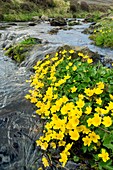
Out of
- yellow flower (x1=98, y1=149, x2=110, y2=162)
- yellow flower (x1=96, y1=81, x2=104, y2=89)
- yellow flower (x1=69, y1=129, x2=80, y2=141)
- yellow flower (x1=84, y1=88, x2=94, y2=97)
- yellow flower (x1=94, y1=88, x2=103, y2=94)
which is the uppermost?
yellow flower (x1=96, y1=81, x2=104, y2=89)

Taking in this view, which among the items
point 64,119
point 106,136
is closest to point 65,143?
point 64,119

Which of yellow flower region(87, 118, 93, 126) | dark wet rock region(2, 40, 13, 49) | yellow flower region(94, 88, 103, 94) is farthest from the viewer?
dark wet rock region(2, 40, 13, 49)

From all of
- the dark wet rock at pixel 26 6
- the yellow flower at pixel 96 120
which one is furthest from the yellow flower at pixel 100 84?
the dark wet rock at pixel 26 6

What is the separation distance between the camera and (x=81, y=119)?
11.7 feet

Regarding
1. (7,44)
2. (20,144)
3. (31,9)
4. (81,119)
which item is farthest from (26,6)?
(81,119)

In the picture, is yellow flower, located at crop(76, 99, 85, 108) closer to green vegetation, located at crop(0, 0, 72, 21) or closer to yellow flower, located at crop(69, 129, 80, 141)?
yellow flower, located at crop(69, 129, 80, 141)

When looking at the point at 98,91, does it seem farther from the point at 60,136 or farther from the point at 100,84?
the point at 60,136

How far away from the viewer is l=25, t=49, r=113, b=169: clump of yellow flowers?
10.8 feet

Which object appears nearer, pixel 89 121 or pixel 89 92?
pixel 89 121

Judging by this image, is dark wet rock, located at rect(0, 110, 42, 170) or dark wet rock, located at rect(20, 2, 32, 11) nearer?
dark wet rock, located at rect(0, 110, 42, 170)

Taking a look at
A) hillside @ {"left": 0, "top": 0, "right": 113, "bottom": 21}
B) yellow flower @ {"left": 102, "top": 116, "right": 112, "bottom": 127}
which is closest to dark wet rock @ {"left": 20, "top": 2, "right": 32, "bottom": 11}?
hillside @ {"left": 0, "top": 0, "right": 113, "bottom": 21}

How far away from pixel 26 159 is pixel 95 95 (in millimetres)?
1317

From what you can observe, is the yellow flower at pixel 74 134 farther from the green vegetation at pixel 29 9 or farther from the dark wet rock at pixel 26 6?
the dark wet rock at pixel 26 6

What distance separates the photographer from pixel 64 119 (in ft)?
11.6
